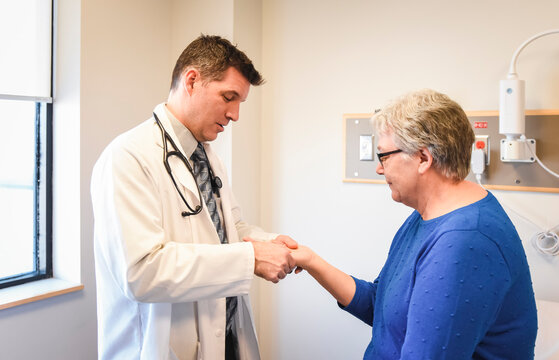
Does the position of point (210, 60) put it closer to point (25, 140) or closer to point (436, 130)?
point (436, 130)

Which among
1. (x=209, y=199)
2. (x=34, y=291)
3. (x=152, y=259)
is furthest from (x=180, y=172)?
(x=34, y=291)

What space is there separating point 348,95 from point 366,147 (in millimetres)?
263

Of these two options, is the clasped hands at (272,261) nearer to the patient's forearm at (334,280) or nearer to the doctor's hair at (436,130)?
the patient's forearm at (334,280)

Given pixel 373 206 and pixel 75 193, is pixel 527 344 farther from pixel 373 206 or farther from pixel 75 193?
pixel 75 193

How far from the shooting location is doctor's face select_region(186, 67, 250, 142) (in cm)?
142

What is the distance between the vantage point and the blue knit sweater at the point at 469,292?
36.5 inches

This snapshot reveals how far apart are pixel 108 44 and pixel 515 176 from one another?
5.92 ft

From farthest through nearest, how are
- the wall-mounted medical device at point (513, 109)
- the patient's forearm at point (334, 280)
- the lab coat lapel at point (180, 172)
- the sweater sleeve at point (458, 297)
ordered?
the wall-mounted medical device at point (513, 109) → the patient's forearm at point (334, 280) → the lab coat lapel at point (180, 172) → the sweater sleeve at point (458, 297)

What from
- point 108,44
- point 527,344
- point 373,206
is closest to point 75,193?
point 108,44

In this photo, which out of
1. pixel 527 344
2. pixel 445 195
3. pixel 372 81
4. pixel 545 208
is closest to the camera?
pixel 527 344

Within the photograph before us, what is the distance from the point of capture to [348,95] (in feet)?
7.03

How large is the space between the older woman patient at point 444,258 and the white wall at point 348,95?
32.6 inches

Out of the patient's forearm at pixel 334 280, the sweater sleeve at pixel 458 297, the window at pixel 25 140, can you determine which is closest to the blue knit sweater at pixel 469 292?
the sweater sleeve at pixel 458 297

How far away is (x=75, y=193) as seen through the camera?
6.37ft
